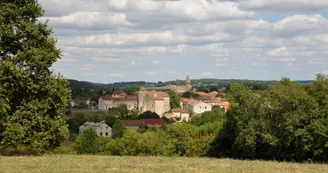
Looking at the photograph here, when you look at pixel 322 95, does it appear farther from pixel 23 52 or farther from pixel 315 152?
pixel 23 52

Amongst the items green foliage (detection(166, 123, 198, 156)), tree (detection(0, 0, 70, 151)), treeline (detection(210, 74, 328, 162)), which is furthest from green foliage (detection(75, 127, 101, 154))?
tree (detection(0, 0, 70, 151))

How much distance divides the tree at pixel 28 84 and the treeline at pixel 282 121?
87.8 feet

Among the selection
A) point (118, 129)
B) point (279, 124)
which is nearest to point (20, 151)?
point (279, 124)

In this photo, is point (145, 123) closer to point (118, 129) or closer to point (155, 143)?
point (118, 129)

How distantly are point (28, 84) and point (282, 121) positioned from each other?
3168cm

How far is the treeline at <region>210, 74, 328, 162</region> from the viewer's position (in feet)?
144

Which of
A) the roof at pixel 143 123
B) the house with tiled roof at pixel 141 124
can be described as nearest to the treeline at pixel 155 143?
the house with tiled roof at pixel 141 124

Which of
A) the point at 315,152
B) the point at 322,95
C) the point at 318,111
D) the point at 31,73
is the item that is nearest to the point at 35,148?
the point at 31,73

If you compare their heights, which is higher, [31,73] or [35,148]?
[31,73]

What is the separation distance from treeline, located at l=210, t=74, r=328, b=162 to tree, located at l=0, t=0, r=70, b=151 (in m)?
26.7

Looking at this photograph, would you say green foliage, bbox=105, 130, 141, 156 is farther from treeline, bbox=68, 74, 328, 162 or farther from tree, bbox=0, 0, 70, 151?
tree, bbox=0, 0, 70, 151

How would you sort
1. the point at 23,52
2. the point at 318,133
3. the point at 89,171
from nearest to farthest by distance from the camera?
1. the point at 89,171
2. the point at 23,52
3. the point at 318,133

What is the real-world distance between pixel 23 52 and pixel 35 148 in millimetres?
5698

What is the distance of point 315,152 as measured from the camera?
4238 centimetres
